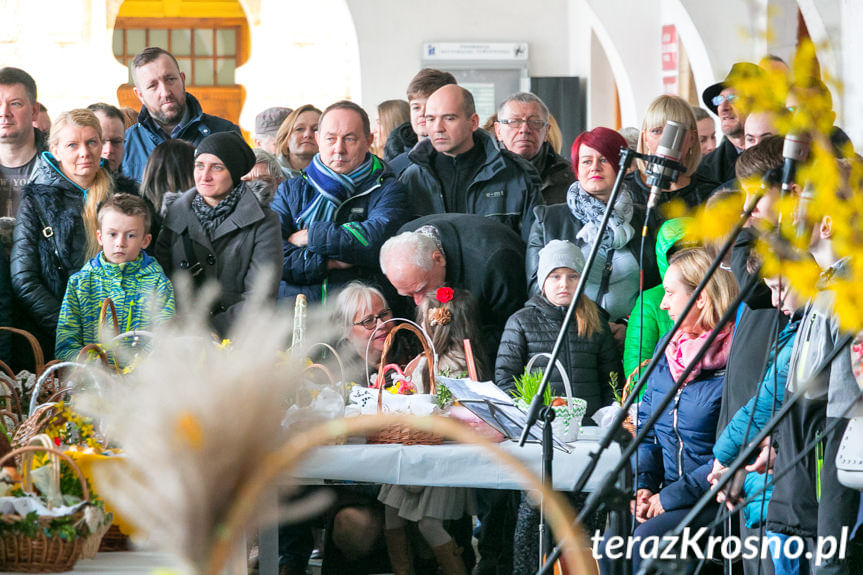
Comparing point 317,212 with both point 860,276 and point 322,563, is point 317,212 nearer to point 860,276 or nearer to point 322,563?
point 322,563

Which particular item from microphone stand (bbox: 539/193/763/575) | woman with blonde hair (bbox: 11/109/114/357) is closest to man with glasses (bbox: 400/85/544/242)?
woman with blonde hair (bbox: 11/109/114/357)

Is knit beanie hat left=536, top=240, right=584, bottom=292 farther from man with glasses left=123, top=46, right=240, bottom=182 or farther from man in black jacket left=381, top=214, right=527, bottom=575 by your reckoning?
man with glasses left=123, top=46, right=240, bottom=182

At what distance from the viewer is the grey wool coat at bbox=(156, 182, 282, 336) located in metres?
4.79

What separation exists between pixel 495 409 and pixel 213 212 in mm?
1636

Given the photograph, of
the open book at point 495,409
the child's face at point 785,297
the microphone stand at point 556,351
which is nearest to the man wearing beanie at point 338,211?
the open book at point 495,409

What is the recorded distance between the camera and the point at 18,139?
5.11 metres

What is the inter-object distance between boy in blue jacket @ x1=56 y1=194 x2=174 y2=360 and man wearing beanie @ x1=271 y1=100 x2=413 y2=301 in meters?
0.57

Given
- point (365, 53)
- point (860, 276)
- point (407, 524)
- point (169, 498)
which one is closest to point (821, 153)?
point (860, 276)

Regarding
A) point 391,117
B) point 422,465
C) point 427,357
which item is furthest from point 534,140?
point 422,465

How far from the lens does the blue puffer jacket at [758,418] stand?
331 cm

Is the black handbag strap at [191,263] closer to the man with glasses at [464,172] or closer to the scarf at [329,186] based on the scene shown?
the scarf at [329,186]

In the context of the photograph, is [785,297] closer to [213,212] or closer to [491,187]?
[491,187]

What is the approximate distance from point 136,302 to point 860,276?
3.44 m

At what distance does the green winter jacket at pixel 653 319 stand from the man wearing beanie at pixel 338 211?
0.98 m
